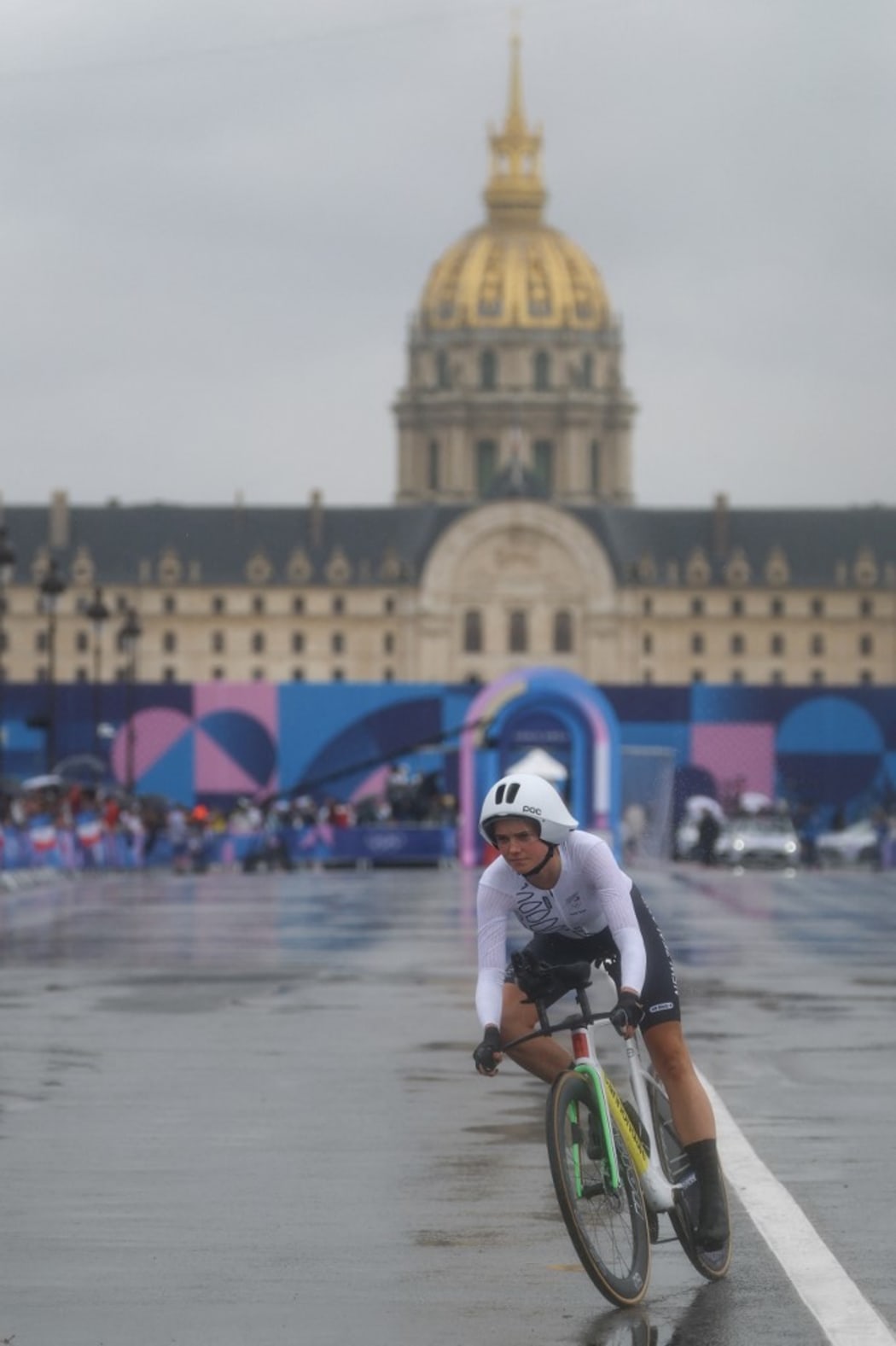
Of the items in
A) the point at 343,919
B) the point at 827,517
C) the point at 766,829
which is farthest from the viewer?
the point at 827,517

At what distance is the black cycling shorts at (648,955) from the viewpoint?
9109 mm

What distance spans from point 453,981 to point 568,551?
511ft

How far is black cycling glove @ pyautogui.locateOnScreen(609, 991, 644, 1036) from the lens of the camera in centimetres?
864

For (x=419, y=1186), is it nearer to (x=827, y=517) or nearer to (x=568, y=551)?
(x=568, y=551)

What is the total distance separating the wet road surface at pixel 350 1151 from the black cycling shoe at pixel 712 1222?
119 mm

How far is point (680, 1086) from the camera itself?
30.0ft

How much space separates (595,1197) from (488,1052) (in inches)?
18.6

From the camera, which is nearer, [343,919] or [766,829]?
[343,919]

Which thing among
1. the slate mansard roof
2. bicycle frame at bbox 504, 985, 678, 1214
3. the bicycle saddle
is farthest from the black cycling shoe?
the slate mansard roof

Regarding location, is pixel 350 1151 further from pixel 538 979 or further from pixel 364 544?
pixel 364 544

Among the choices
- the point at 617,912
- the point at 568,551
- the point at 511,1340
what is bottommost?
the point at 511,1340

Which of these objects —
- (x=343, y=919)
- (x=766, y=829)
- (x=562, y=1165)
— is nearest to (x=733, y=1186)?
(x=562, y=1165)

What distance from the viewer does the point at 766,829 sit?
65.5 meters

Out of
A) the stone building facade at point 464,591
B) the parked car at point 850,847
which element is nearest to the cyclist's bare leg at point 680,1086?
the parked car at point 850,847
